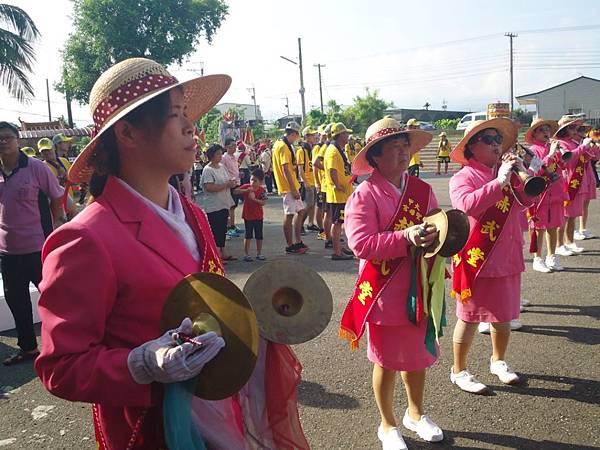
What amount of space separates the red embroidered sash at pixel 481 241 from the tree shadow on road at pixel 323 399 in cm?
112

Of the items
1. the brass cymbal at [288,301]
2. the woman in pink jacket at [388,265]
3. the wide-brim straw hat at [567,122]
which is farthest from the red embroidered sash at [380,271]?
the wide-brim straw hat at [567,122]

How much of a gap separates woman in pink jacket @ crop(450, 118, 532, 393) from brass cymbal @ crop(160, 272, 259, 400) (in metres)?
2.50

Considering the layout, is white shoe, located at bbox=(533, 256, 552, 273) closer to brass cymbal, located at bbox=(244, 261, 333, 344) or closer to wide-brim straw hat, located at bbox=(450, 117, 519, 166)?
wide-brim straw hat, located at bbox=(450, 117, 519, 166)

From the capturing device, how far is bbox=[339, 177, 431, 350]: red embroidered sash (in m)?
2.94

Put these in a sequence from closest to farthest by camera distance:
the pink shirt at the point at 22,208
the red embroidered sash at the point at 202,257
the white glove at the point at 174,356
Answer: the white glove at the point at 174,356, the red embroidered sash at the point at 202,257, the pink shirt at the point at 22,208

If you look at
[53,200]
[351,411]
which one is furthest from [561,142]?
[53,200]

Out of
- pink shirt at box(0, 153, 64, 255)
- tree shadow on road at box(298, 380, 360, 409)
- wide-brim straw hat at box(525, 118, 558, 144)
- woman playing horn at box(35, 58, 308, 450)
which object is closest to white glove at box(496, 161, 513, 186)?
tree shadow on road at box(298, 380, 360, 409)

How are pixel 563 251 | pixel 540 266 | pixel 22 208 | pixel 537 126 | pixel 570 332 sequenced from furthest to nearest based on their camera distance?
pixel 563 251 < pixel 540 266 < pixel 537 126 < pixel 570 332 < pixel 22 208

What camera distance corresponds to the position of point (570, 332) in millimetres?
4766

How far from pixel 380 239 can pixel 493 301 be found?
52.7 inches

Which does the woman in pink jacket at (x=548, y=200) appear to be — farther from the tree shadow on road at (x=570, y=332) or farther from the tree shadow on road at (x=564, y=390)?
the tree shadow on road at (x=564, y=390)

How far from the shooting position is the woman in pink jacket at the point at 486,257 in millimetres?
3637

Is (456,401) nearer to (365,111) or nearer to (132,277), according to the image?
(132,277)

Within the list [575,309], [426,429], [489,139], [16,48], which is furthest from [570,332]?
[16,48]
